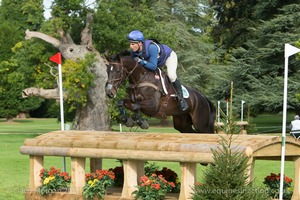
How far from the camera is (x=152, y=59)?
9680 millimetres

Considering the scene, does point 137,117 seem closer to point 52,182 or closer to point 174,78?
point 174,78

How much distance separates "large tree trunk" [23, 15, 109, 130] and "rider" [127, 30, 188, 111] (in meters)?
16.3

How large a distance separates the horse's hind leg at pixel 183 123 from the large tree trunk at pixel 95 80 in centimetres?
1595

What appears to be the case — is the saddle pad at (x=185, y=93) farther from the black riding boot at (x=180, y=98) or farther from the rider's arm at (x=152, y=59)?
the rider's arm at (x=152, y=59)

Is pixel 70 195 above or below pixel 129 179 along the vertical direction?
below

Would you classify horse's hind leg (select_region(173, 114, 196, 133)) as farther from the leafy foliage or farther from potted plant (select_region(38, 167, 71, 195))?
the leafy foliage

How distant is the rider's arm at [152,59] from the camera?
31.5 feet

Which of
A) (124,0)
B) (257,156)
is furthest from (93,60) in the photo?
(257,156)

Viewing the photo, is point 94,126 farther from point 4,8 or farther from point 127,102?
point 4,8

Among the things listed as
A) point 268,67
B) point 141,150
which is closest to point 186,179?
point 141,150

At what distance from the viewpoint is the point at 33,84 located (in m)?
29.4

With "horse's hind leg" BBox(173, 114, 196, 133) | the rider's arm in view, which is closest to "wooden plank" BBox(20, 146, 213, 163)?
the rider's arm

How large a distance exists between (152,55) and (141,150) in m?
2.19

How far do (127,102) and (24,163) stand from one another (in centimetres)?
826
